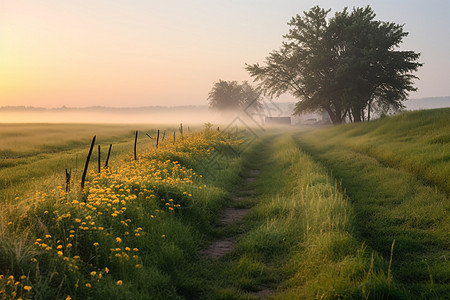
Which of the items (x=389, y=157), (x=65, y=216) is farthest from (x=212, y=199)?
(x=389, y=157)

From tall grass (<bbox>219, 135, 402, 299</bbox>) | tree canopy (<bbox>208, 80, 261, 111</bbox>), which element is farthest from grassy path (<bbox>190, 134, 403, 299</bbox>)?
tree canopy (<bbox>208, 80, 261, 111</bbox>)

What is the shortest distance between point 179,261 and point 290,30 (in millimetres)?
44216

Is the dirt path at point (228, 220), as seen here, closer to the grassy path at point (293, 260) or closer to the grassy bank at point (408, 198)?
the grassy path at point (293, 260)

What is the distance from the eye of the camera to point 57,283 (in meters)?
4.90

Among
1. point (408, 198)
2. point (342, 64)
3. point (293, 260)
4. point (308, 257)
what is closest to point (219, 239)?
point (293, 260)

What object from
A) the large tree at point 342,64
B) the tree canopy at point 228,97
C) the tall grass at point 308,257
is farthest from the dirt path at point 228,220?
the tree canopy at point 228,97

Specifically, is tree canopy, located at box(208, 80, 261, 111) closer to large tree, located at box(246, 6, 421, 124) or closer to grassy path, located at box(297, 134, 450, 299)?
large tree, located at box(246, 6, 421, 124)

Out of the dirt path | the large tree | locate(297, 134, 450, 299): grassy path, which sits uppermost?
the large tree

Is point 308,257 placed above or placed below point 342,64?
below

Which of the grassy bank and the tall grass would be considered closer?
the tall grass

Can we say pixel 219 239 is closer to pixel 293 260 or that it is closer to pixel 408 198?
pixel 293 260

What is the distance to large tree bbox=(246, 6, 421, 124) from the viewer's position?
38781 mm

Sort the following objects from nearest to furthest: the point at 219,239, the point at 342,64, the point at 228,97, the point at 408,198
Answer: the point at 219,239, the point at 408,198, the point at 342,64, the point at 228,97

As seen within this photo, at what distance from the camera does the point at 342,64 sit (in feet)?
128
